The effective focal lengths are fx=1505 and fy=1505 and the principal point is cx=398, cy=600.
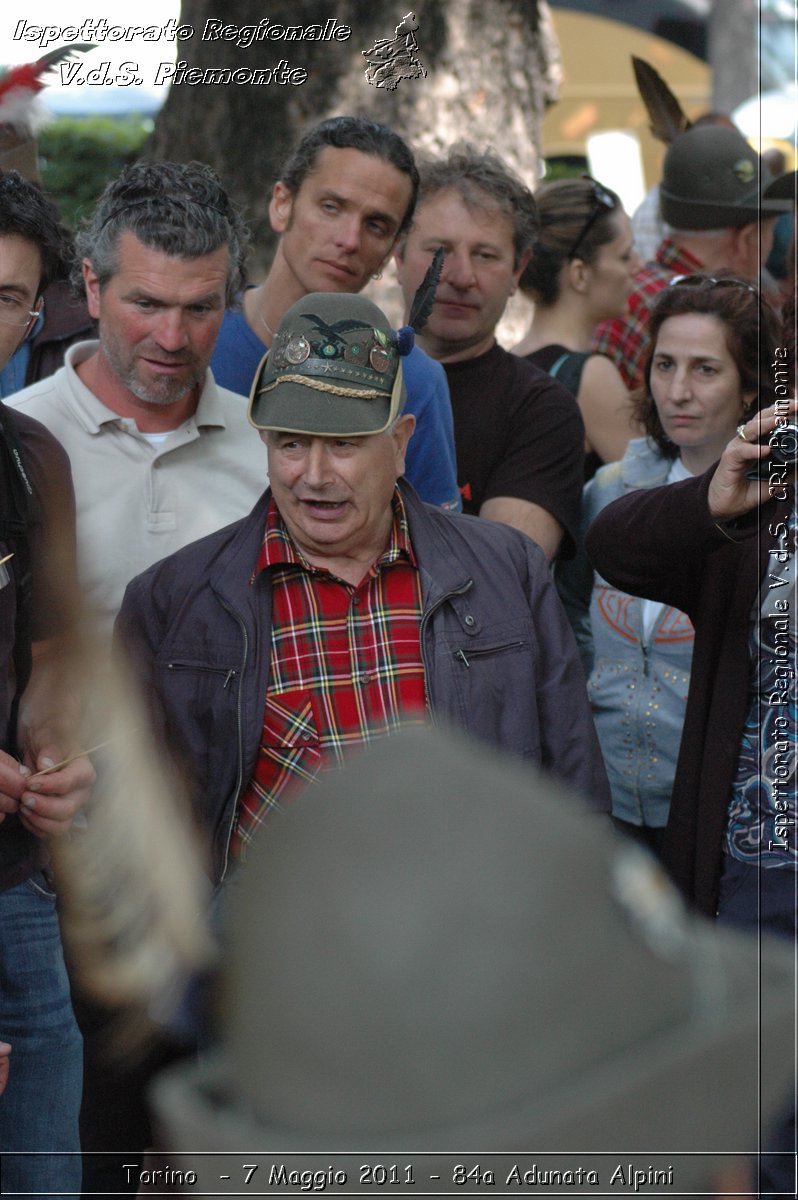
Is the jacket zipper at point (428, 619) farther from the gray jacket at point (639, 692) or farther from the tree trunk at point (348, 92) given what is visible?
the tree trunk at point (348, 92)

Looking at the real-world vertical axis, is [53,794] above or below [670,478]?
below

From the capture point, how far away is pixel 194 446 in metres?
2.99

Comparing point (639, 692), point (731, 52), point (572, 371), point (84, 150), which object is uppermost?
point (731, 52)

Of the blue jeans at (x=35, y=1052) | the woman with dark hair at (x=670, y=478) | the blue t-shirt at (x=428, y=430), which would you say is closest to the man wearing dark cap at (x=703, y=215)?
the woman with dark hair at (x=670, y=478)

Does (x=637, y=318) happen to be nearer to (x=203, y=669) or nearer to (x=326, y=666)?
(x=326, y=666)

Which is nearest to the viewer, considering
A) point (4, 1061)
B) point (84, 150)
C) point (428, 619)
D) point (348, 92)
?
point (4, 1061)

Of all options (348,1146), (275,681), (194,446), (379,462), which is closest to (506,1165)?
(348,1146)

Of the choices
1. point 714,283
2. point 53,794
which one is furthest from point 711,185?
point 53,794

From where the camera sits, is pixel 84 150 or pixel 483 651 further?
pixel 84 150

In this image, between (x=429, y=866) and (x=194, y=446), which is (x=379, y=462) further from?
(x=429, y=866)

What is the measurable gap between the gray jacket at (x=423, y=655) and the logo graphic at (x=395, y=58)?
2155 mm

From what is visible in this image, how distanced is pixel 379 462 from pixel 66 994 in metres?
1.09

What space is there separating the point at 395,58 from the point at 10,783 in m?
2.90

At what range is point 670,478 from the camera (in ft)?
10.5
